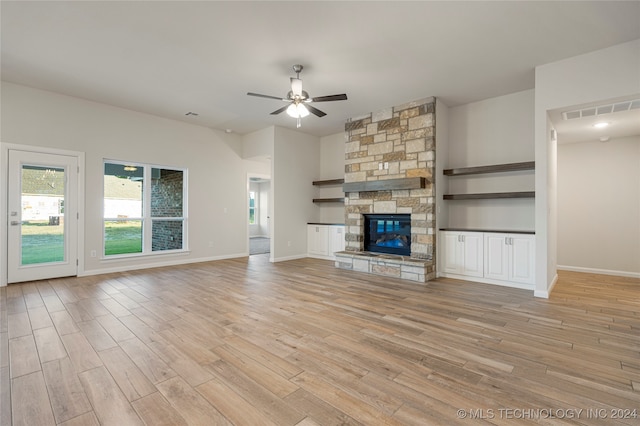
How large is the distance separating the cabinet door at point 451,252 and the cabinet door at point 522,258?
779mm

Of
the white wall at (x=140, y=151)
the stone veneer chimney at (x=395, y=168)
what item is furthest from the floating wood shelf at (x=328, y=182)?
the white wall at (x=140, y=151)

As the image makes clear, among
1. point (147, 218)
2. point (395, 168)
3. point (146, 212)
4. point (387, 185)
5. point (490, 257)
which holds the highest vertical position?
point (395, 168)

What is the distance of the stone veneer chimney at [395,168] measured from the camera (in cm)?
513

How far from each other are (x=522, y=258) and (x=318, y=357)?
12.3ft

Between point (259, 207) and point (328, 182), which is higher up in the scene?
point (328, 182)

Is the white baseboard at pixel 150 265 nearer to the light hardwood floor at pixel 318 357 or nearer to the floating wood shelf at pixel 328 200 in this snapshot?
the light hardwood floor at pixel 318 357

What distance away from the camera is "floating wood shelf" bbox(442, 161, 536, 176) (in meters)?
4.59

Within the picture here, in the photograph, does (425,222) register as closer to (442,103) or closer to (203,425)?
(442,103)

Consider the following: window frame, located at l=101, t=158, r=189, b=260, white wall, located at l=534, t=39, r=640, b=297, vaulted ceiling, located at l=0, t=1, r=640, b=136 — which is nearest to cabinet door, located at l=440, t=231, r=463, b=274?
white wall, located at l=534, t=39, r=640, b=297

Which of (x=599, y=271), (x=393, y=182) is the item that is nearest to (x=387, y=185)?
(x=393, y=182)

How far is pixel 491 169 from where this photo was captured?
16.2 ft

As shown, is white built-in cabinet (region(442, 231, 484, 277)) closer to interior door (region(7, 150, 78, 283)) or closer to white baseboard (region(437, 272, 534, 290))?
white baseboard (region(437, 272, 534, 290))

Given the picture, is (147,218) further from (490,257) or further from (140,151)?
(490,257)

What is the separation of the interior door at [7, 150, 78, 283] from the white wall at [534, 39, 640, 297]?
7522 mm
